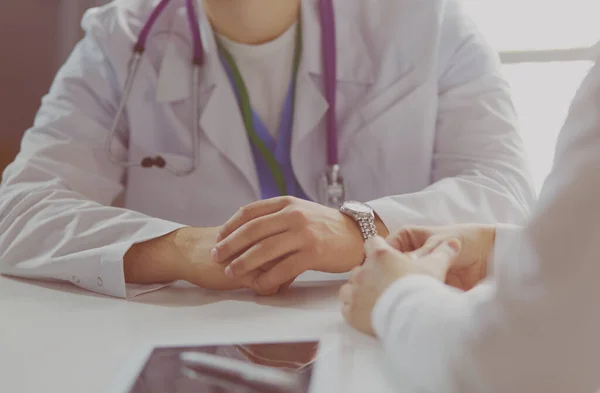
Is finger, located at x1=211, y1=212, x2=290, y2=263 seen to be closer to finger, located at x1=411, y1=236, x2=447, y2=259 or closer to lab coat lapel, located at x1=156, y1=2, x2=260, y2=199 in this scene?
finger, located at x1=411, y1=236, x2=447, y2=259

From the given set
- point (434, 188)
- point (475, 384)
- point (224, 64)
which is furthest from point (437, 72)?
point (475, 384)

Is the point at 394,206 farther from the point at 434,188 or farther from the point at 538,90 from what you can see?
the point at 538,90

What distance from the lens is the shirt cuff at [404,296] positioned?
493mm

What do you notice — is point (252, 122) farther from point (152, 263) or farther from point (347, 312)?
point (347, 312)

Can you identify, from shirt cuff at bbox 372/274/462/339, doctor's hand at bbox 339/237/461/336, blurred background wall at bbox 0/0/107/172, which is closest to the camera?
shirt cuff at bbox 372/274/462/339

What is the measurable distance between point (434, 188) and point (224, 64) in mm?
460

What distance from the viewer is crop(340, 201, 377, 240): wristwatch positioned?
86cm

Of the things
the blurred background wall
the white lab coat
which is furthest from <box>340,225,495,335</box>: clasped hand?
the blurred background wall

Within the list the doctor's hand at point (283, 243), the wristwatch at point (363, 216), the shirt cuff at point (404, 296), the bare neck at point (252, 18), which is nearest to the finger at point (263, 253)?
the doctor's hand at point (283, 243)

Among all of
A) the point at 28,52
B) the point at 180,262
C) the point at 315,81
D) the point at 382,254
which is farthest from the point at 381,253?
the point at 28,52

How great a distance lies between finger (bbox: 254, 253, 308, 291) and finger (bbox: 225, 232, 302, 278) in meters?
0.01

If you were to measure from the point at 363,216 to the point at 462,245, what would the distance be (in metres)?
0.17

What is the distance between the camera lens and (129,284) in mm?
859

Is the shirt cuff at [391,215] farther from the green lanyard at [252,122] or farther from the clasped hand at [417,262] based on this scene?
the green lanyard at [252,122]
